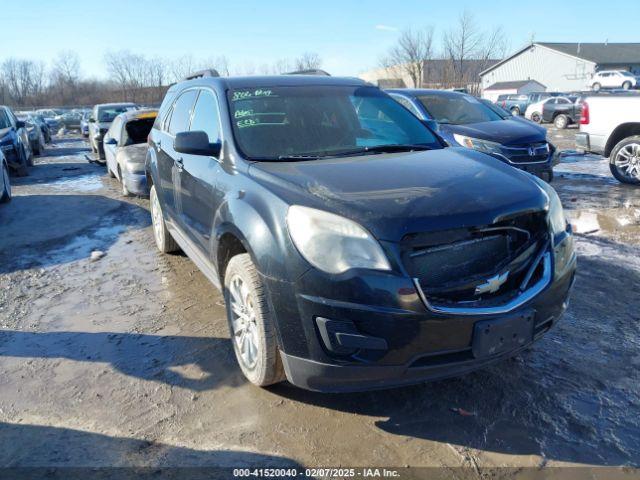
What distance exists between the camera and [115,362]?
11.7ft

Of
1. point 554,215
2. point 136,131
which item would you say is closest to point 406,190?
point 554,215

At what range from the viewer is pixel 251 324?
2.99 meters

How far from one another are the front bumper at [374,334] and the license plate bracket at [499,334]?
17 mm

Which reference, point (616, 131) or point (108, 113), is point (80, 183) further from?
point (616, 131)

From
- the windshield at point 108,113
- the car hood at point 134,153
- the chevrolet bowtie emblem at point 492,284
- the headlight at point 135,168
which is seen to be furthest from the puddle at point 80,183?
the chevrolet bowtie emblem at point 492,284

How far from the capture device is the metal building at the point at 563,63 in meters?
59.8

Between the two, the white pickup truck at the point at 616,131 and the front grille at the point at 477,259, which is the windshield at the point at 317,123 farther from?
the white pickup truck at the point at 616,131

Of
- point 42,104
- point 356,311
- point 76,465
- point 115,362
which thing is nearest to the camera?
point 356,311

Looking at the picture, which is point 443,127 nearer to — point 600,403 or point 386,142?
point 386,142

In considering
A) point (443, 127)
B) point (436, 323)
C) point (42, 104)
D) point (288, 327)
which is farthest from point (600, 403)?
point (42, 104)

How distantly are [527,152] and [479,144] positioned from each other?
761mm

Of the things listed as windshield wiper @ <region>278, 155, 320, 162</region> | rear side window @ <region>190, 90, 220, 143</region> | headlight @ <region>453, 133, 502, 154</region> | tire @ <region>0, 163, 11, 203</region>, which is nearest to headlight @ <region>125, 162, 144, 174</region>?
tire @ <region>0, 163, 11, 203</region>

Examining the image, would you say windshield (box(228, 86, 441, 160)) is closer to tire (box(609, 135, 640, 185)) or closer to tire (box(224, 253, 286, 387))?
tire (box(224, 253, 286, 387))

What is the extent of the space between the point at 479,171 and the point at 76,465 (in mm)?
2716
